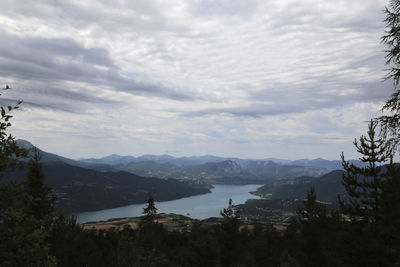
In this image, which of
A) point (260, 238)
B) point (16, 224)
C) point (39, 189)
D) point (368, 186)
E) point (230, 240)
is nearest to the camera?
point (16, 224)

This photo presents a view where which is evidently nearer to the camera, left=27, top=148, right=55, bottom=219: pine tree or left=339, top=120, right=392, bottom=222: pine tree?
left=339, top=120, right=392, bottom=222: pine tree

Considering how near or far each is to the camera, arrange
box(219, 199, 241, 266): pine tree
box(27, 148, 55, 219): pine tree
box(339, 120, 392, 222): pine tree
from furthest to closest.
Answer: box(219, 199, 241, 266): pine tree < box(27, 148, 55, 219): pine tree < box(339, 120, 392, 222): pine tree

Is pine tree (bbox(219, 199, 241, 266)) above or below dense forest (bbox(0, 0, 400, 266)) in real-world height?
below

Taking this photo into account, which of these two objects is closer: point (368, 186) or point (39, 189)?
point (368, 186)

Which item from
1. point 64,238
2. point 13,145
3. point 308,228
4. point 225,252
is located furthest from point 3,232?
point 225,252

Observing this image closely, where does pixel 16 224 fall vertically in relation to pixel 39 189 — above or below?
above

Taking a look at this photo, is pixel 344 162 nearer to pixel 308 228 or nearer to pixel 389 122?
pixel 389 122

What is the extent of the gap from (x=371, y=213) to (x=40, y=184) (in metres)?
38.4

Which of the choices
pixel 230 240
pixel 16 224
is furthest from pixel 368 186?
pixel 230 240

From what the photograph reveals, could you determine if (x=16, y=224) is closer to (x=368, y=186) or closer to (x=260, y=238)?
(x=368, y=186)

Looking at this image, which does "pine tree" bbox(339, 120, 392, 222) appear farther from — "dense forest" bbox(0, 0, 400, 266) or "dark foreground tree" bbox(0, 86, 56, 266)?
"dark foreground tree" bbox(0, 86, 56, 266)

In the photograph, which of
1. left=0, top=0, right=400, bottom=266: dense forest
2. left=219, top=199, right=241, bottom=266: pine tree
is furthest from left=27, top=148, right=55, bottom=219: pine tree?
left=219, top=199, right=241, bottom=266: pine tree

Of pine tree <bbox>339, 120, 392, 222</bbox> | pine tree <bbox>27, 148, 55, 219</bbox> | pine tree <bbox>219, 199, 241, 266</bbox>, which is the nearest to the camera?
pine tree <bbox>339, 120, 392, 222</bbox>

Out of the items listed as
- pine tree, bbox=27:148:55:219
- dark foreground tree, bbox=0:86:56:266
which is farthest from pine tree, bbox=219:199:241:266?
dark foreground tree, bbox=0:86:56:266
